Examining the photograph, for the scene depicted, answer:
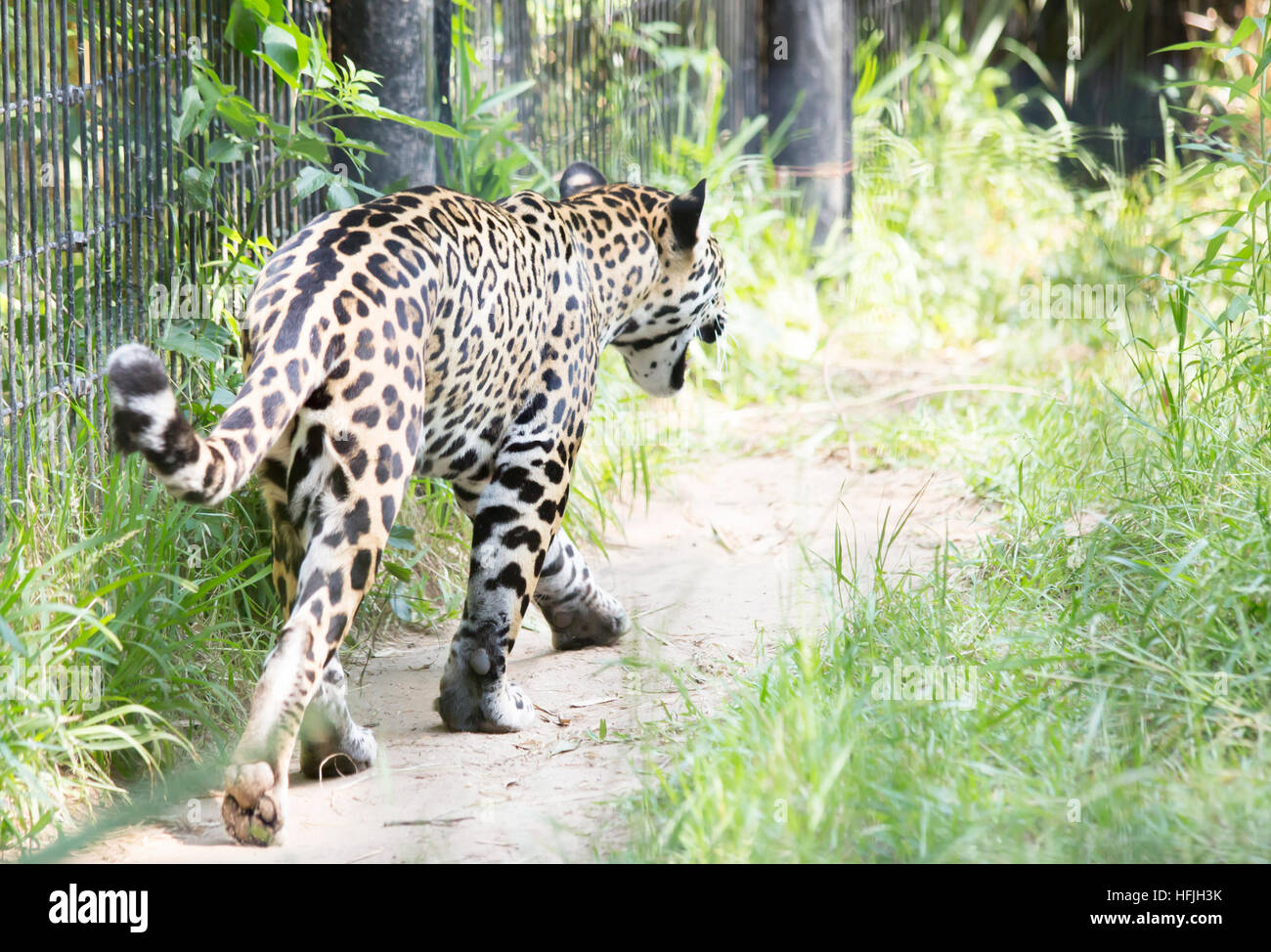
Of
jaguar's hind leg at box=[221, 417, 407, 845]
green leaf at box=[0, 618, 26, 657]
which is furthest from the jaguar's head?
green leaf at box=[0, 618, 26, 657]

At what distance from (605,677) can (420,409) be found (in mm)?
1457

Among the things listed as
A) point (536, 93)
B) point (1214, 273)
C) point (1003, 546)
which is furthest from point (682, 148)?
point (1003, 546)

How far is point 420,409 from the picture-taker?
3.81 m

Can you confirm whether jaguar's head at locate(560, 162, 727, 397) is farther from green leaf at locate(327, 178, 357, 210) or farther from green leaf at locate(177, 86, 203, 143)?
green leaf at locate(177, 86, 203, 143)

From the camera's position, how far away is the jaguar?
11.0 feet

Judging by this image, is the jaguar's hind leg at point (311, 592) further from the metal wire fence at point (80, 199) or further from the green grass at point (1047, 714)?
the metal wire fence at point (80, 199)

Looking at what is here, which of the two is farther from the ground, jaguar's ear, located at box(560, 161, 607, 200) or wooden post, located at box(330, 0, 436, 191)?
wooden post, located at box(330, 0, 436, 191)

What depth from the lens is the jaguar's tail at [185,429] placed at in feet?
9.61

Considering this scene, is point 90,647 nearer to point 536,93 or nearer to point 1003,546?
point 1003,546

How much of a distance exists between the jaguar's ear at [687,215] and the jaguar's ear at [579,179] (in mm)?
523

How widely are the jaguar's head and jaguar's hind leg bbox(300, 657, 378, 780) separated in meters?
1.80

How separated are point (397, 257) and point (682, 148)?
5.01m

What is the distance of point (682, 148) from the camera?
855cm

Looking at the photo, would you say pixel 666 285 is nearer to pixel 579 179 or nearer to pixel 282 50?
pixel 579 179
